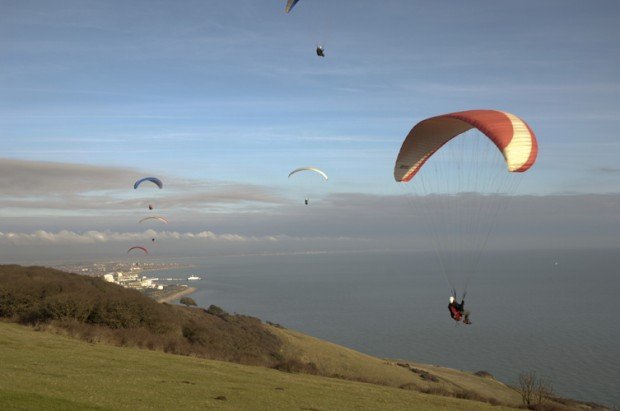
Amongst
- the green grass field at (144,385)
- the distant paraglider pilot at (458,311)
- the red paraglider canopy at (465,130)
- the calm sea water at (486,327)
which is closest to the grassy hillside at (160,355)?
the green grass field at (144,385)

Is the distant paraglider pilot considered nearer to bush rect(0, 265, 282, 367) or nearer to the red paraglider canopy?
the red paraglider canopy

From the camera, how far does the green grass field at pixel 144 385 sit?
15930mm

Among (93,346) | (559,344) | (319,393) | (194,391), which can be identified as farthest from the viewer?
(559,344)

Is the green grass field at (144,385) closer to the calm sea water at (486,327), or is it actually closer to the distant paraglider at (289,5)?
the distant paraglider at (289,5)

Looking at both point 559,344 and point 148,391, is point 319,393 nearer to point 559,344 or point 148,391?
point 148,391

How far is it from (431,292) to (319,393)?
546 feet

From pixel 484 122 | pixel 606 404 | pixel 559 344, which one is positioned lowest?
pixel 606 404

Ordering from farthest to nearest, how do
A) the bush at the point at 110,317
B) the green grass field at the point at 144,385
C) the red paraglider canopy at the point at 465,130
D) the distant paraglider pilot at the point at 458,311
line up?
the bush at the point at 110,317 < the distant paraglider pilot at the point at 458,311 < the red paraglider canopy at the point at 465,130 < the green grass field at the point at 144,385

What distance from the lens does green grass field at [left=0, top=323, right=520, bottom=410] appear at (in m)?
15.9

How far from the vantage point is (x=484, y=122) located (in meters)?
21.6

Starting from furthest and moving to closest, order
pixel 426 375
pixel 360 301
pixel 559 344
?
pixel 360 301
pixel 559 344
pixel 426 375

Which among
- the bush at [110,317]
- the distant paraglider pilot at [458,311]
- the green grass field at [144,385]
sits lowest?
the green grass field at [144,385]

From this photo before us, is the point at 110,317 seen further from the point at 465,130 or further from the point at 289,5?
the point at 465,130

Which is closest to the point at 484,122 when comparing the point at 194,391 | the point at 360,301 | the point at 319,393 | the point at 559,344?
the point at 319,393
